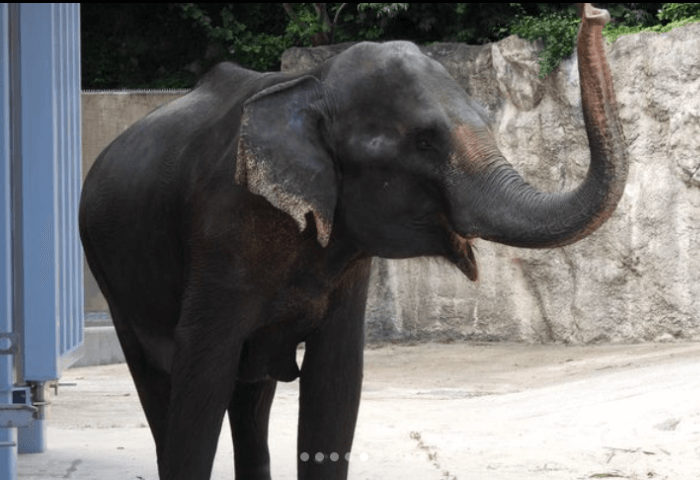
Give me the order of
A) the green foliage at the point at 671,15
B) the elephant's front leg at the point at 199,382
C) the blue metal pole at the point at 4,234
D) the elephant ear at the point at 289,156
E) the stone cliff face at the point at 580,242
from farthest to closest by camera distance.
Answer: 1. the green foliage at the point at 671,15
2. the stone cliff face at the point at 580,242
3. the blue metal pole at the point at 4,234
4. the elephant's front leg at the point at 199,382
5. the elephant ear at the point at 289,156

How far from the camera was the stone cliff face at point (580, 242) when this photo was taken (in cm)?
1291

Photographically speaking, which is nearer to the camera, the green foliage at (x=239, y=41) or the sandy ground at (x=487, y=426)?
the sandy ground at (x=487, y=426)

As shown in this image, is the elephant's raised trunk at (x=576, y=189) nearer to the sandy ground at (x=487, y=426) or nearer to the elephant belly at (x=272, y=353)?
the elephant belly at (x=272, y=353)

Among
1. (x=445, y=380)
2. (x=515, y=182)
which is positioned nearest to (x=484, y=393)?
(x=445, y=380)

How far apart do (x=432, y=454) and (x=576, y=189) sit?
4099 mm

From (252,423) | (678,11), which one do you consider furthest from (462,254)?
(678,11)

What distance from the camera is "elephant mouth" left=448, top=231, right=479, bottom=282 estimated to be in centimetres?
412

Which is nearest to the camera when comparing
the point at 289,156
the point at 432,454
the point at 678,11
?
the point at 289,156

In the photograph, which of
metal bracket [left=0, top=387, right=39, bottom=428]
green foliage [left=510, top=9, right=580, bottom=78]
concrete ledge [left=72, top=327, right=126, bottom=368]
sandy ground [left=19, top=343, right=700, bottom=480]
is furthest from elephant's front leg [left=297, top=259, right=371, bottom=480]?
green foliage [left=510, top=9, right=580, bottom=78]

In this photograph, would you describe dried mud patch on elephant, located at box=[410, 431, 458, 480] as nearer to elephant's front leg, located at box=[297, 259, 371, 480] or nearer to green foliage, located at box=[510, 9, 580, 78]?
elephant's front leg, located at box=[297, 259, 371, 480]

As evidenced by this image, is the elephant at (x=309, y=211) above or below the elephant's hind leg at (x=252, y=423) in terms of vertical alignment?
above

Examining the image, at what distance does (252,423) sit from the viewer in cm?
532

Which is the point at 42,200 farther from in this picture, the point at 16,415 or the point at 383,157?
the point at 383,157

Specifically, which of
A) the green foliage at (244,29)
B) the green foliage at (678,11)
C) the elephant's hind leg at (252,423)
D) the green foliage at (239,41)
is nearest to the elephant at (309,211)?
the elephant's hind leg at (252,423)
